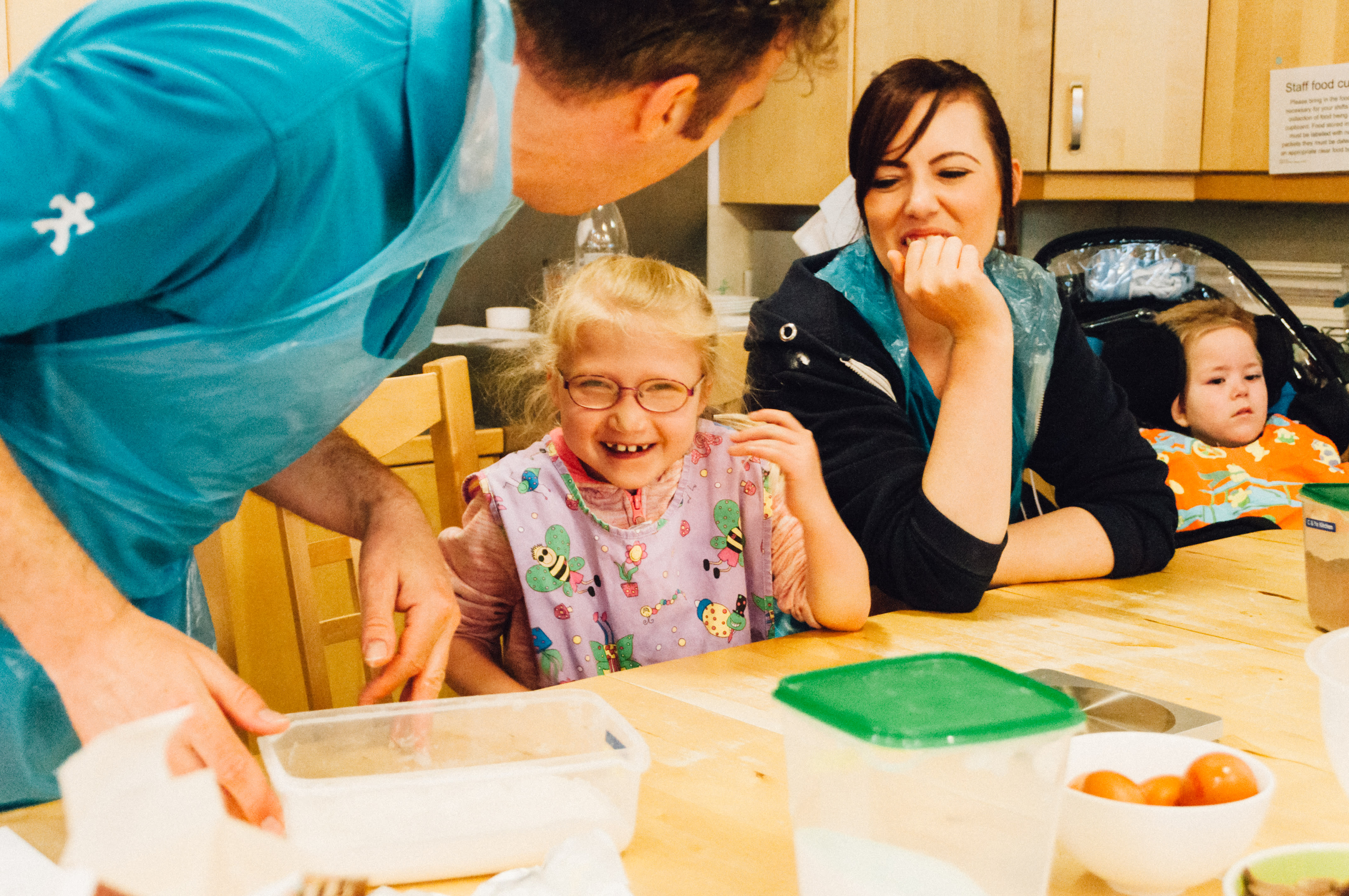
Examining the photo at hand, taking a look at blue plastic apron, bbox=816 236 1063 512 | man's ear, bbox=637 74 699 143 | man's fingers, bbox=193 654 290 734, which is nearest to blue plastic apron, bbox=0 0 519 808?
man's ear, bbox=637 74 699 143

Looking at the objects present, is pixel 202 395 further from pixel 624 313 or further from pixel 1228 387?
pixel 1228 387

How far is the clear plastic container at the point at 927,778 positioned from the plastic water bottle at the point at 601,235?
2489 mm

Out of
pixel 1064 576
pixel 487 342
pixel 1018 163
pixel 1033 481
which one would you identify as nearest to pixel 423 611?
pixel 1064 576

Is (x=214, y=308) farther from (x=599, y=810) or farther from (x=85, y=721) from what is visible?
(x=599, y=810)

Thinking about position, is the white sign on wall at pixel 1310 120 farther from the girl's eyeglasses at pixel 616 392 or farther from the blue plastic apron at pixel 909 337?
the girl's eyeglasses at pixel 616 392

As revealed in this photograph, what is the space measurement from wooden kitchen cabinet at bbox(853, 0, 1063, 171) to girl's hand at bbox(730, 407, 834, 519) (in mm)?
1903

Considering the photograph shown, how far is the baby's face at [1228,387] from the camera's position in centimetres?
218

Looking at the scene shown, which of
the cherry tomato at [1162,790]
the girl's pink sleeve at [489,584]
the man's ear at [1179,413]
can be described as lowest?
the girl's pink sleeve at [489,584]

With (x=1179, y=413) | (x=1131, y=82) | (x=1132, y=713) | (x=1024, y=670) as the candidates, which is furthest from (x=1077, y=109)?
(x=1132, y=713)

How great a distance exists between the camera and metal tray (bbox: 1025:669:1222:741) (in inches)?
32.7

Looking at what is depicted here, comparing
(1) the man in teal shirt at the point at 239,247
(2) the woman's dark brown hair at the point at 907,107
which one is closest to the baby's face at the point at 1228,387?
(2) the woman's dark brown hair at the point at 907,107

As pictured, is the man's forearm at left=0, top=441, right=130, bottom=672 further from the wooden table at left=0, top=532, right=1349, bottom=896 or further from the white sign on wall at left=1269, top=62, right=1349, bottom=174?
the white sign on wall at left=1269, top=62, right=1349, bottom=174

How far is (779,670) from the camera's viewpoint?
40.0 inches

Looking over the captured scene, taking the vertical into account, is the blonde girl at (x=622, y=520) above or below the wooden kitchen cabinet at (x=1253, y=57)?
below
